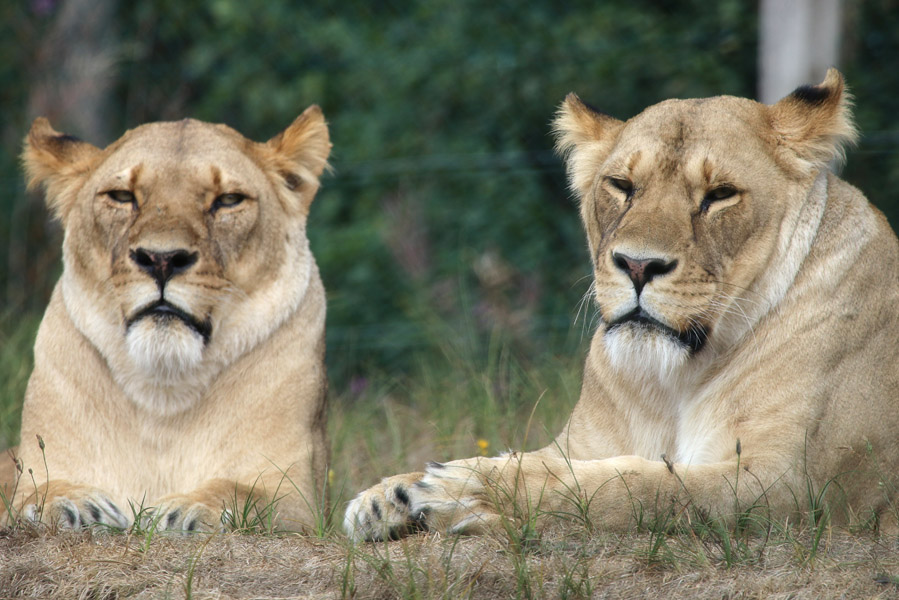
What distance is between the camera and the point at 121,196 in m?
3.44

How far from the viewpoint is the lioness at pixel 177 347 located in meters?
3.25

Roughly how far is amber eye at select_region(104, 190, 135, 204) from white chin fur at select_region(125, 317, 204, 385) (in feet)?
1.26

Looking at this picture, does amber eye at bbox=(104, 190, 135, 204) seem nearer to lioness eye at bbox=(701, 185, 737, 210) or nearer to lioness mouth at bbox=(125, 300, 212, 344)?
lioness mouth at bbox=(125, 300, 212, 344)

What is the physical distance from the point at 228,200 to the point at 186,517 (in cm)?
95

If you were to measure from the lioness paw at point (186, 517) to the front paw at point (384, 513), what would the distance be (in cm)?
36

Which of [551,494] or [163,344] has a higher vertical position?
[163,344]

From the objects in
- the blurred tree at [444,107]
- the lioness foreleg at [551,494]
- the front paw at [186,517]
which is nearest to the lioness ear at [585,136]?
the lioness foreleg at [551,494]

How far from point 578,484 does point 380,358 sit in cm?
375

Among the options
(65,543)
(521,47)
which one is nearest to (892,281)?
(65,543)

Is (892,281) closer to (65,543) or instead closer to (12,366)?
(65,543)

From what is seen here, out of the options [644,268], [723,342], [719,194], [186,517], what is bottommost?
[186,517]

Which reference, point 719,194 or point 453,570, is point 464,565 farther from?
point 719,194

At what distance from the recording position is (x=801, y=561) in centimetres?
250

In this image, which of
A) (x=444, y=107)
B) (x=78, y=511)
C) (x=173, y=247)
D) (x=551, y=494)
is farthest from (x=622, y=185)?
(x=444, y=107)
